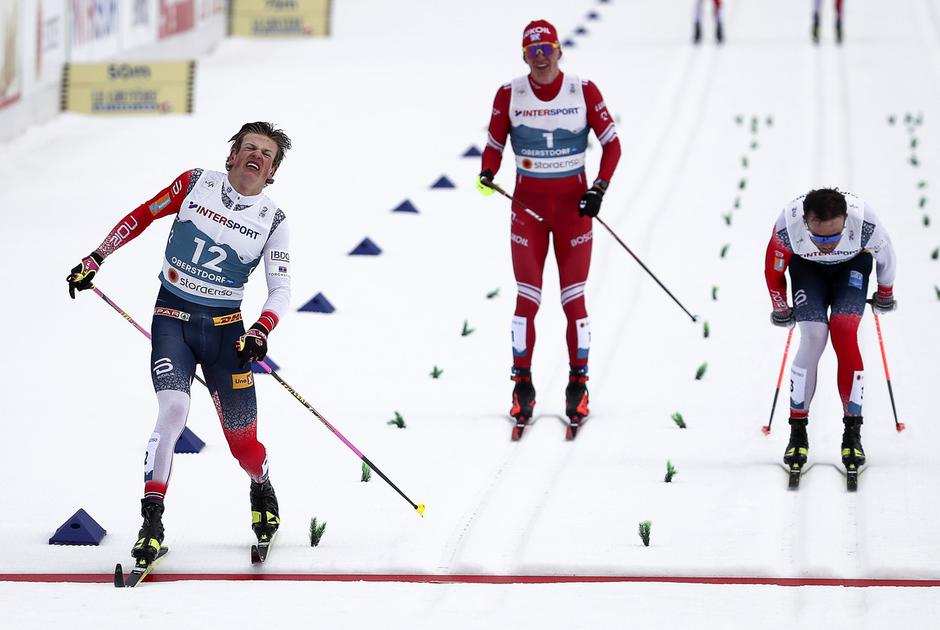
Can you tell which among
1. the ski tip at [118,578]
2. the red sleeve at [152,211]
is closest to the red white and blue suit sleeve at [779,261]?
the red sleeve at [152,211]

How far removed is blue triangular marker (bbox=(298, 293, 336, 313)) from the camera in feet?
32.5

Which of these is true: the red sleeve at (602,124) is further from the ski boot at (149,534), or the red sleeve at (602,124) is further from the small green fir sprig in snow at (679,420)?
the ski boot at (149,534)

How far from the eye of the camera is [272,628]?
516cm

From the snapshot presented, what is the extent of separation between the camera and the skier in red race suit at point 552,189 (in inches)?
301

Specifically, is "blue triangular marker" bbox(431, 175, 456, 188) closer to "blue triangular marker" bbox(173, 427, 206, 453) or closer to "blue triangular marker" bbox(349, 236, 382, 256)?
"blue triangular marker" bbox(349, 236, 382, 256)

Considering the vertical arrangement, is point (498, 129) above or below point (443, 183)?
above

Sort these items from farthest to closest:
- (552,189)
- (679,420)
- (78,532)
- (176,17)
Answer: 1. (176,17)
2. (552,189)
3. (679,420)
4. (78,532)

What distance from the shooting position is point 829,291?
22.2 ft

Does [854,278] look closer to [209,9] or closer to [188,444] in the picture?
[188,444]

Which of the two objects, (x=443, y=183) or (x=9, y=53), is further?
(x=9, y=53)

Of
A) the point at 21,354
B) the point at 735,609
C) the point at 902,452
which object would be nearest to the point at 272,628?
the point at 735,609

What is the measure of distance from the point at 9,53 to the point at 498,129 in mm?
8499

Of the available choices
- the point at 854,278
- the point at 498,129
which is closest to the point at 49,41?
the point at 498,129

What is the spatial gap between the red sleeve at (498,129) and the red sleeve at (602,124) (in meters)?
0.42
